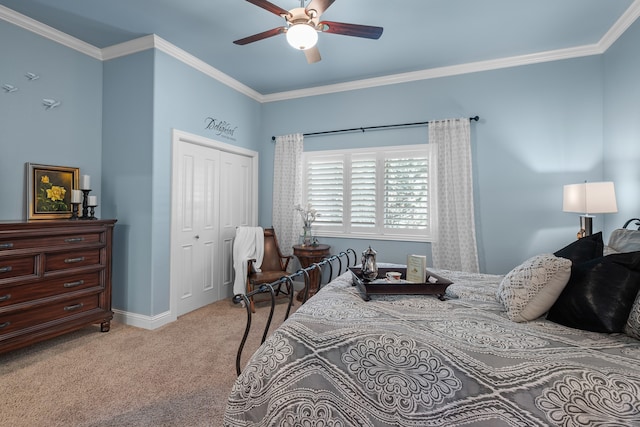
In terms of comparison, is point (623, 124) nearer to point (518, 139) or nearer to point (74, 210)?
point (518, 139)

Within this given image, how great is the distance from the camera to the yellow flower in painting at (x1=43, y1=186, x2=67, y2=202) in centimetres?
293

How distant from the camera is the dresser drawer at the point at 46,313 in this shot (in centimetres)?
228

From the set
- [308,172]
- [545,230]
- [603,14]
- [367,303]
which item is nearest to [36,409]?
[367,303]

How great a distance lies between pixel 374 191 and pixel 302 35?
2326mm

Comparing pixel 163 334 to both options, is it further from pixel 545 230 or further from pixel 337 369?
pixel 545 230

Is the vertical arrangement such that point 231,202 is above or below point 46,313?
above

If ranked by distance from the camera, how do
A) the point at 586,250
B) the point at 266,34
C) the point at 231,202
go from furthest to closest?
1. the point at 231,202
2. the point at 266,34
3. the point at 586,250

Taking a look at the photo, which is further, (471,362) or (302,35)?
(302,35)

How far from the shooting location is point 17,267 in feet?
7.66

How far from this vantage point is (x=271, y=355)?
129 cm

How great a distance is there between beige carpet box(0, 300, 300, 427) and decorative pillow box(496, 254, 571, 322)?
1761 mm

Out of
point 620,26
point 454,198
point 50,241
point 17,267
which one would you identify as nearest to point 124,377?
point 17,267

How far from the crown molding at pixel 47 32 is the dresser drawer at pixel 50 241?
1.97 metres

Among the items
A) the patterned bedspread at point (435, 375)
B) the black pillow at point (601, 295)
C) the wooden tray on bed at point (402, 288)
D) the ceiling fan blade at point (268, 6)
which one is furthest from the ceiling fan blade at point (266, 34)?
the black pillow at point (601, 295)
